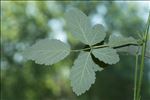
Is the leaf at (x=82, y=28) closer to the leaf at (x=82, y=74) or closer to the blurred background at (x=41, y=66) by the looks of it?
the leaf at (x=82, y=74)

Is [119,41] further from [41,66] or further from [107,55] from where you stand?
[41,66]

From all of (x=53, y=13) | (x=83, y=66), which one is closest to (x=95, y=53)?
(x=83, y=66)

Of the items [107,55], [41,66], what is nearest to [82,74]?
[107,55]

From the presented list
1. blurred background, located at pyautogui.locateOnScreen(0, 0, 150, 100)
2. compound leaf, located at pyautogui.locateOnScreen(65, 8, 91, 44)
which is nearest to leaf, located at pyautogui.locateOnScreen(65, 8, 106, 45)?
compound leaf, located at pyautogui.locateOnScreen(65, 8, 91, 44)

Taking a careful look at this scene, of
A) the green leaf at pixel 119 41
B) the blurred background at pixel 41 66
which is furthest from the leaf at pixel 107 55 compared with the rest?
the blurred background at pixel 41 66

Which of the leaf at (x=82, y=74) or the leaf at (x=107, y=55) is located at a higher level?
the leaf at (x=107, y=55)

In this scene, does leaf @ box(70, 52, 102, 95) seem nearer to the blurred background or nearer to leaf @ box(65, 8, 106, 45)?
leaf @ box(65, 8, 106, 45)

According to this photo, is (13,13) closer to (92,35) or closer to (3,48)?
(3,48)
